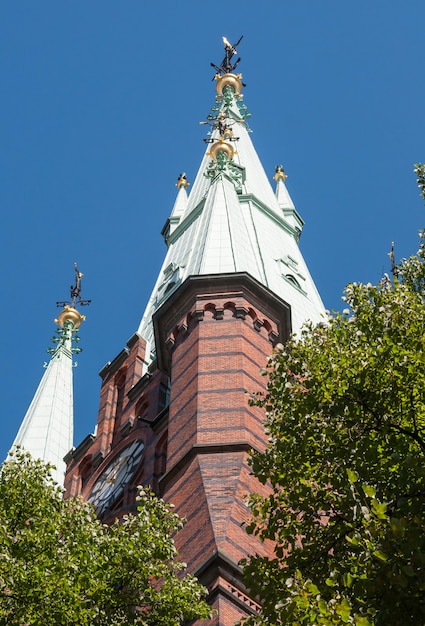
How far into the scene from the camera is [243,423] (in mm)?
22828

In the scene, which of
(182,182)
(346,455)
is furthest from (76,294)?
(346,455)

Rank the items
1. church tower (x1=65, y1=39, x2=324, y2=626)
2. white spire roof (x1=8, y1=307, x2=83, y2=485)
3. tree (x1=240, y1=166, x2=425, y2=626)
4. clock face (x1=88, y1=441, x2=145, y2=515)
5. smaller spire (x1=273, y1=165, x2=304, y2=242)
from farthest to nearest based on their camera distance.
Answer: smaller spire (x1=273, y1=165, x2=304, y2=242)
white spire roof (x1=8, y1=307, x2=83, y2=485)
clock face (x1=88, y1=441, x2=145, y2=515)
church tower (x1=65, y1=39, x2=324, y2=626)
tree (x1=240, y1=166, x2=425, y2=626)

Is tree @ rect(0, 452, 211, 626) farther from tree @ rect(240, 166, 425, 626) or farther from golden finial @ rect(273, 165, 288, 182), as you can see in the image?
golden finial @ rect(273, 165, 288, 182)

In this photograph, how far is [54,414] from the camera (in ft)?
113

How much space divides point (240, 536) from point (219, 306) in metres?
8.00

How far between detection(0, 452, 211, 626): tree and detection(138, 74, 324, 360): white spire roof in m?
12.8

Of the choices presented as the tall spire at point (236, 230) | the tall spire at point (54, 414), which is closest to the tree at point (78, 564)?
the tall spire at point (236, 230)

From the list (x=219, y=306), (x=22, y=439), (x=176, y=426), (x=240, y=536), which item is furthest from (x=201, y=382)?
(x=22, y=439)

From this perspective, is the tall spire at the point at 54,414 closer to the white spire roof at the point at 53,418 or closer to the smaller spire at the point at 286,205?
the white spire roof at the point at 53,418

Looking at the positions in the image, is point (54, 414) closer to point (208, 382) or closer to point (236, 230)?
point (236, 230)

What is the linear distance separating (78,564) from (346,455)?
3.38 meters

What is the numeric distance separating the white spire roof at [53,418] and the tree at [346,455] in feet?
60.8

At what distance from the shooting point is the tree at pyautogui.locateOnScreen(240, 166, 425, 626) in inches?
414

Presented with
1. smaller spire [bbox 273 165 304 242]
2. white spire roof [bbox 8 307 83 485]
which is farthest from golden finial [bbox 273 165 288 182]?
white spire roof [bbox 8 307 83 485]
